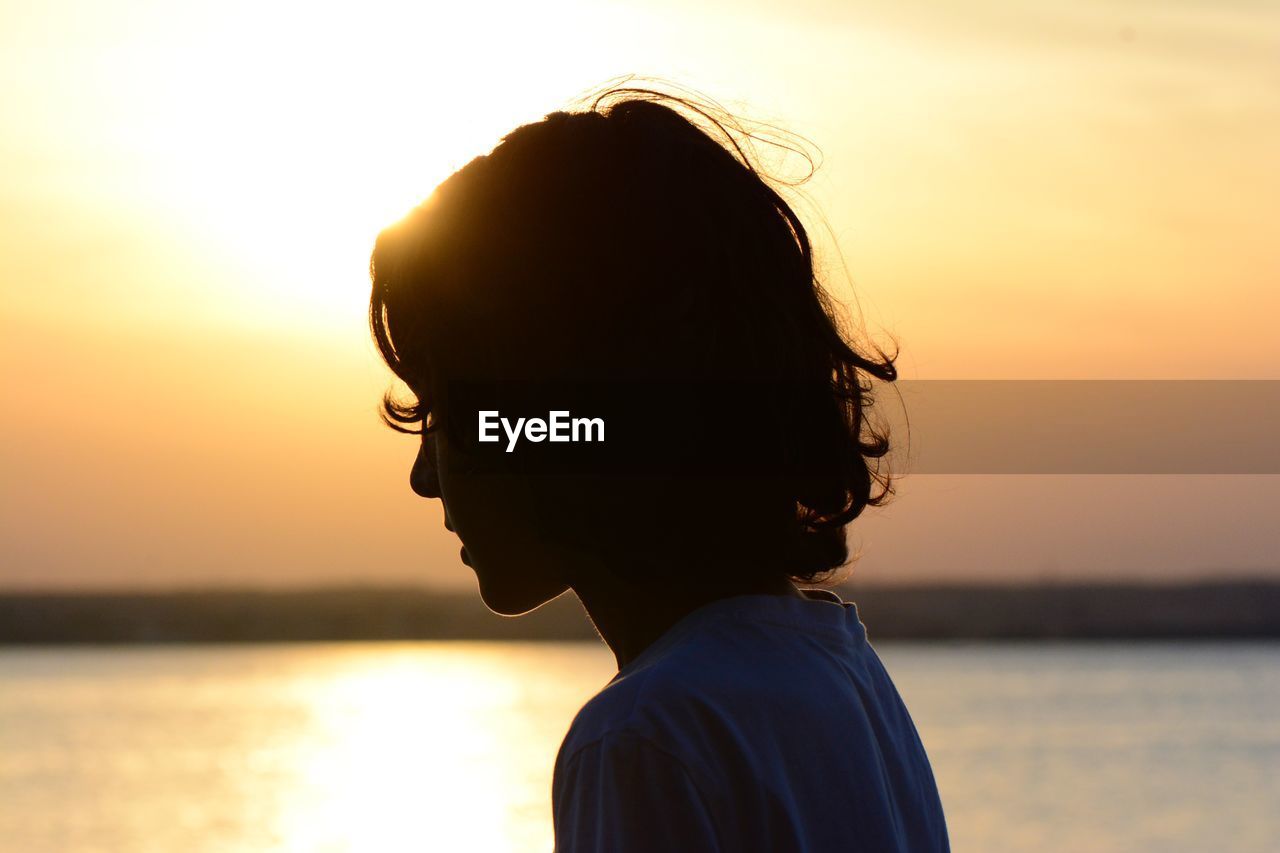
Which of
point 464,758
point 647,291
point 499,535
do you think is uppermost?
point 647,291

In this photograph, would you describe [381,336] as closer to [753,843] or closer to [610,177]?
[610,177]

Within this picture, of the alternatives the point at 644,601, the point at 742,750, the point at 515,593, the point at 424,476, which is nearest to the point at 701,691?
the point at 742,750

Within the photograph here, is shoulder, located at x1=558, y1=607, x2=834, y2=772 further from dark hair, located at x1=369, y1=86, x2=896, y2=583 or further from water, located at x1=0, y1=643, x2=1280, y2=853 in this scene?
water, located at x1=0, y1=643, x2=1280, y2=853

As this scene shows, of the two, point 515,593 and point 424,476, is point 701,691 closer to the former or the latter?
point 515,593

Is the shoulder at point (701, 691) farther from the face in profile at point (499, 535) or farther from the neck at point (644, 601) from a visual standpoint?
the face in profile at point (499, 535)

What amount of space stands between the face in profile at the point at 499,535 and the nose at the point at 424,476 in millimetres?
84

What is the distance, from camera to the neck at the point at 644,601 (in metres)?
1.37

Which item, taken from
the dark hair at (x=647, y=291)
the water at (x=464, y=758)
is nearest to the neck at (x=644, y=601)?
the dark hair at (x=647, y=291)

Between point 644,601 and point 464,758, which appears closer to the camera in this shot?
point 644,601

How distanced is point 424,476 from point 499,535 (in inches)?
7.5

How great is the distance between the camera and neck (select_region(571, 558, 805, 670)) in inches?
53.9

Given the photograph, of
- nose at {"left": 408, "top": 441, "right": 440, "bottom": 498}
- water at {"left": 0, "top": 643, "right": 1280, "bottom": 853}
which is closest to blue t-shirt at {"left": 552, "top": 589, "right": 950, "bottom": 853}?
nose at {"left": 408, "top": 441, "right": 440, "bottom": 498}

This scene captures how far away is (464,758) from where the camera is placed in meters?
32.8

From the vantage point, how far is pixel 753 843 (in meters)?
1.13
